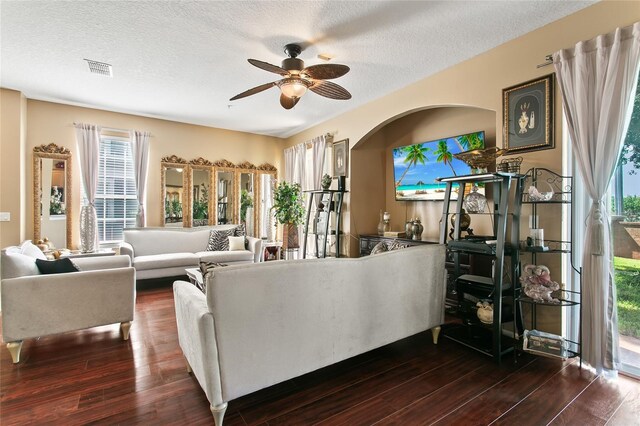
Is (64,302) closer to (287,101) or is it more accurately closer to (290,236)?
(287,101)

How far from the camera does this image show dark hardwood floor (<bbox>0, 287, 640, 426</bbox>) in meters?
1.78

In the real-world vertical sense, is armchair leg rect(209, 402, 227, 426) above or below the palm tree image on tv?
below

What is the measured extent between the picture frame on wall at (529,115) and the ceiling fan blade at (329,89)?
1555mm

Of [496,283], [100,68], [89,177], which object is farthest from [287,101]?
[89,177]

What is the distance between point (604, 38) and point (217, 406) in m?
3.58

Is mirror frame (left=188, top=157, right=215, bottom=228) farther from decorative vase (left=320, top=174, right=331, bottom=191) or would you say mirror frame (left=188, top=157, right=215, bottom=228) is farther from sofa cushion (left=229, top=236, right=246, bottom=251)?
decorative vase (left=320, top=174, right=331, bottom=191)

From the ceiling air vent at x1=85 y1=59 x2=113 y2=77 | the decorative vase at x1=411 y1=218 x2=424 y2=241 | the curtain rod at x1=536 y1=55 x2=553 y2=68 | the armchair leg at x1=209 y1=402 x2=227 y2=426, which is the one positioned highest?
the ceiling air vent at x1=85 y1=59 x2=113 y2=77

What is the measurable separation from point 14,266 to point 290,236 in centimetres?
386

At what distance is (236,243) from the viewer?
539 centimetres

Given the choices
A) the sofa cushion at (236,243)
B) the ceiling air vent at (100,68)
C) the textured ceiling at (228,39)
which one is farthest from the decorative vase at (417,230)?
the ceiling air vent at (100,68)

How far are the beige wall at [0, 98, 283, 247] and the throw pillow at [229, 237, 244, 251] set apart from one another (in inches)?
56.2

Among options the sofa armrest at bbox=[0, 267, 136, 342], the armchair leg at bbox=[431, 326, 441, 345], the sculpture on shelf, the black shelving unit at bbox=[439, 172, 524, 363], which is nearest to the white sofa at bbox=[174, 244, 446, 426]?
the armchair leg at bbox=[431, 326, 441, 345]

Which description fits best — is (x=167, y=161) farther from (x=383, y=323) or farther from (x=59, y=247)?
(x=383, y=323)

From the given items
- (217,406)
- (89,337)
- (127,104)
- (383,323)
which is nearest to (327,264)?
(383,323)
